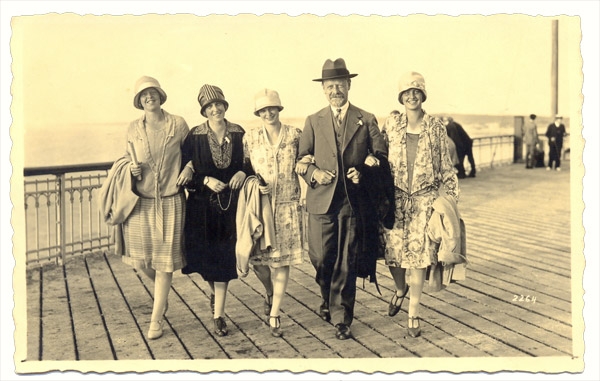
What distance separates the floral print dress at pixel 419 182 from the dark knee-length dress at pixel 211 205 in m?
1.07

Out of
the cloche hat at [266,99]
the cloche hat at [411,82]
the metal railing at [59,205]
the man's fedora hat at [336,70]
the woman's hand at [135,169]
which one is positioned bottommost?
the metal railing at [59,205]

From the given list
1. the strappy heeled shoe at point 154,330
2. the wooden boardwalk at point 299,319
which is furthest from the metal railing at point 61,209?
the strappy heeled shoe at point 154,330

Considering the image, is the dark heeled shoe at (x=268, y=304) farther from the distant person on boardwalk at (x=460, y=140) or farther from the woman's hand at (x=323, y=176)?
the distant person on boardwalk at (x=460, y=140)

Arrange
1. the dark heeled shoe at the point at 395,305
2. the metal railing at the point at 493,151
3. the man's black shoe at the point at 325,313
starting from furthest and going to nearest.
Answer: the metal railing at the point at 493,151
the dark heeled shoe at the point at 395,305
the man's black shoe at the point at 325,313

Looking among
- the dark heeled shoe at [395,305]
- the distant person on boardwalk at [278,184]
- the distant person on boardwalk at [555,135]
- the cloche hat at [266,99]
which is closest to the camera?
the cloche hat at [266,99]

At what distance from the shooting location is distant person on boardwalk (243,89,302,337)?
445 centimetres

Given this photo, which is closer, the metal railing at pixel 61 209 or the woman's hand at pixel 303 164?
the woman's hand at pixel 303 164

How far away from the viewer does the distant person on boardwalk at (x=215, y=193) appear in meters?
Answer: 4.39

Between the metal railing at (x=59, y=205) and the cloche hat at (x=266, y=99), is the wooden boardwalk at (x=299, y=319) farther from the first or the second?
the cloche hat at (x=266, y=99)

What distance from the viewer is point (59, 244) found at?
19.3 ft

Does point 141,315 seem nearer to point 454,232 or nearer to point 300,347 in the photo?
point 300,347

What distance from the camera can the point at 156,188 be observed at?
4.39 m

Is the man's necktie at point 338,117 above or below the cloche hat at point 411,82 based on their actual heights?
below

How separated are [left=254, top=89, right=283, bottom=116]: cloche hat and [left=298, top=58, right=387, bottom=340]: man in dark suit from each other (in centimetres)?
27
